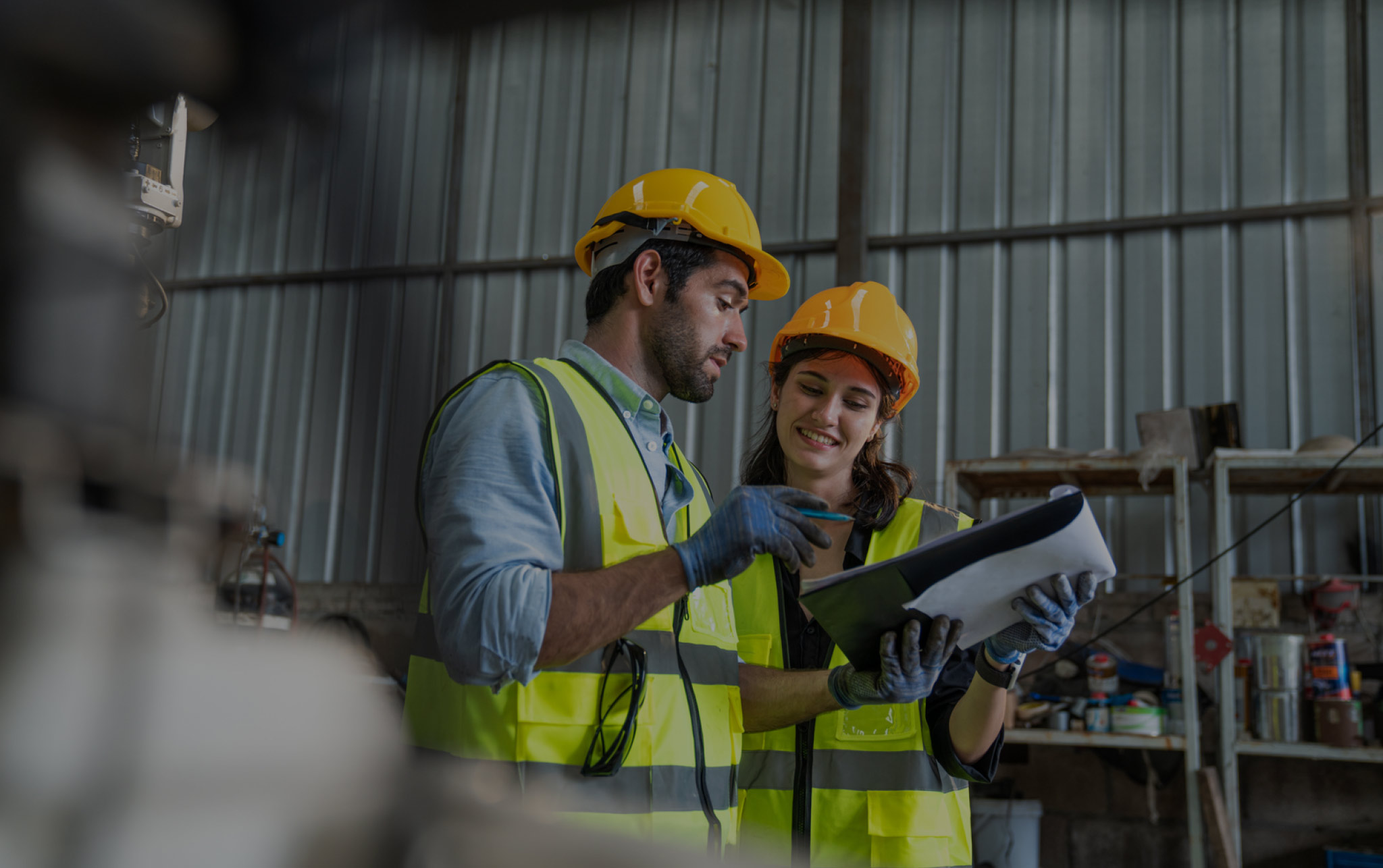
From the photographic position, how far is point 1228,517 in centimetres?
561

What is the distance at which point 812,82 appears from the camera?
8.23 meters

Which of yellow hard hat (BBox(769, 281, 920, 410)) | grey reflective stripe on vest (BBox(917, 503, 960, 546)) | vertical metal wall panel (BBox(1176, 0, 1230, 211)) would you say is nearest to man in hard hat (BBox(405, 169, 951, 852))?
grey reflective stripe on vest (BBox(917, 503, 960, 546))

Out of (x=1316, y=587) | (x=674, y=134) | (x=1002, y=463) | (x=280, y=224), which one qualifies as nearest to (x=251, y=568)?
(x=280, y=224)

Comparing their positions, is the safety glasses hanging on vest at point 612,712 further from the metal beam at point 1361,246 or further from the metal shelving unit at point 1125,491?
the metal beam at point 1361,246

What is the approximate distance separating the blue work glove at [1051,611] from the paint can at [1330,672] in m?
4.01

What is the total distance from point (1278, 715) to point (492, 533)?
532 cm

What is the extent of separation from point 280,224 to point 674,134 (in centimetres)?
849

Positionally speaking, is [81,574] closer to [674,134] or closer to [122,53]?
[122,53]

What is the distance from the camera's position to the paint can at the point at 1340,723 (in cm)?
513

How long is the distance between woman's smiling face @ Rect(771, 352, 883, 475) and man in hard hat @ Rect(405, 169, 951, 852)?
97 cm

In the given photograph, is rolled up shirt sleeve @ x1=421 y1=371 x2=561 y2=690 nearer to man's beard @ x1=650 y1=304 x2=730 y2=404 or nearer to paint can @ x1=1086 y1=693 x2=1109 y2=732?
man's beard @ x1=650 y1=304 x2=730 y2=404

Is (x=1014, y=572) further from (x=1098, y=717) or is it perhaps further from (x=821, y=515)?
(x=1098, y=717)

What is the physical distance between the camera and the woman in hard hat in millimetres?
2350

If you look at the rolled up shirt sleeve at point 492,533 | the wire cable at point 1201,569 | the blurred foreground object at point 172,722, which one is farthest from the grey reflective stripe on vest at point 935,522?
the wire cable at point 1201,569
